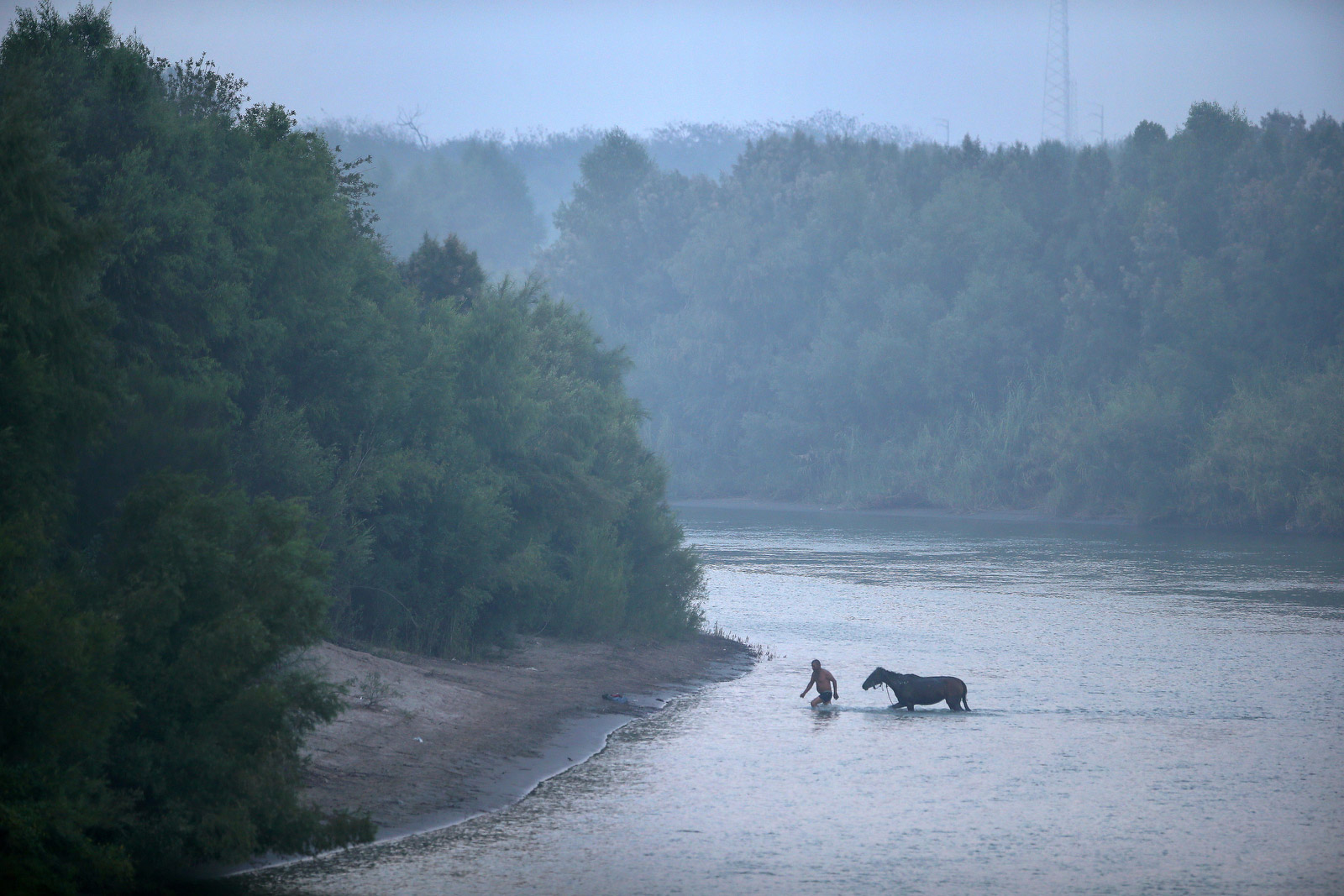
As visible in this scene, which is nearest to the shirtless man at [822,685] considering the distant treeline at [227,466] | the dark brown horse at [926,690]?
the dark brown horse at [926,690]

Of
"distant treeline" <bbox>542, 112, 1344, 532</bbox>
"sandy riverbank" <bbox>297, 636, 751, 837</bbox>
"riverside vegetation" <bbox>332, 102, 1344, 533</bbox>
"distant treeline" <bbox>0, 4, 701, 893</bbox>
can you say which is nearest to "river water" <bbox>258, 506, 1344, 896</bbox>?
"sandy riverbank" <bbox>297, 636, 751, 837</bbox>

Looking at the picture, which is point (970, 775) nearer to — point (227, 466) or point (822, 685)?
point (822, 685)

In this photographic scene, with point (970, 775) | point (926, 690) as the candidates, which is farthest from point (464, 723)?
point (926, 690)

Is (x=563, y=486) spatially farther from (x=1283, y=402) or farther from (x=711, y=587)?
(x=1283, y=402)

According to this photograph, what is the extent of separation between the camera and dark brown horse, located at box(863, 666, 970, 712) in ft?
85.2

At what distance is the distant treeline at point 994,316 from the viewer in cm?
7925

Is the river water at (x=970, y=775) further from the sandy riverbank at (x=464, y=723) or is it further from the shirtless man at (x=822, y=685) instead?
the sandy riverbank at (x=464, y=723)

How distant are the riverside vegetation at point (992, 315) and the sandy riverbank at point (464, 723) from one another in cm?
3629

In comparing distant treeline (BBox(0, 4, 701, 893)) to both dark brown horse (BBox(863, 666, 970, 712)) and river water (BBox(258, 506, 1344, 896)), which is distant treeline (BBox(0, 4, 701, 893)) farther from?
dark brown horse (BBox(863, 666, 970, 712))

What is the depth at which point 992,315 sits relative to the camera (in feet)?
317

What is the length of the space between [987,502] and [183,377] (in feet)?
240

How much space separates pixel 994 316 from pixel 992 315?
33 centimetres

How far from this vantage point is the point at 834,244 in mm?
108625

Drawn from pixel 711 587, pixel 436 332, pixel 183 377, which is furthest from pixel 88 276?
pixel 711 587
